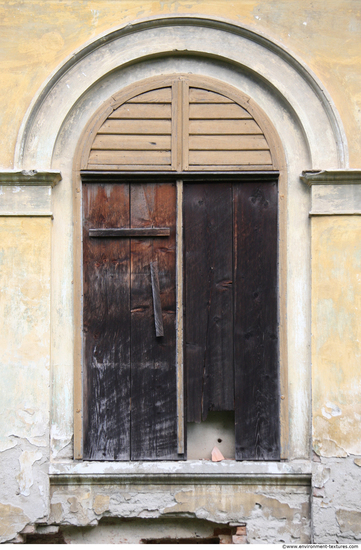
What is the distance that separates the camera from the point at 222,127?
3.61 m

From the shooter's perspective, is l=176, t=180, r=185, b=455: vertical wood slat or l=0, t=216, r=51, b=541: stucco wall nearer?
l=0, t=216, r=51, b=541: stucco wall

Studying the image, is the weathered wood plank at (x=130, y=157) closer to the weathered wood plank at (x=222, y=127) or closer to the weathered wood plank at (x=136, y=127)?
the weathered wood plank at (x=136, y=127)

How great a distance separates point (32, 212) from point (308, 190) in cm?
200

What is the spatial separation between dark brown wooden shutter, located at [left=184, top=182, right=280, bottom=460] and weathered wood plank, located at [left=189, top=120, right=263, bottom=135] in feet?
1.27

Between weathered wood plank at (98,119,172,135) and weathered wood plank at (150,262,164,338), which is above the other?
weathered wood plank at (98,119,172,135)

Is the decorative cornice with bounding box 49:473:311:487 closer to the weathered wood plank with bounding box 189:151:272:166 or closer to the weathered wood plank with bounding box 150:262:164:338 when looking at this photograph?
the weathered wood plank with bounding box 150:262:164:338

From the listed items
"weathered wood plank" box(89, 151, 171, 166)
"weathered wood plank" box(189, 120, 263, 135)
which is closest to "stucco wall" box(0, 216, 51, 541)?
"weathered wood plank" box(89, 151, 171, 166)

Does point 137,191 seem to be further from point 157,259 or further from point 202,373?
point 202,373

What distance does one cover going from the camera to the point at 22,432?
344 centimetres

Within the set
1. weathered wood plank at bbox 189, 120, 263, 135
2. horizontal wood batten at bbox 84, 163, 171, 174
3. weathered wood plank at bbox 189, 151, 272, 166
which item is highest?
weathered wood plank at bbox 189, 120, 263, 135

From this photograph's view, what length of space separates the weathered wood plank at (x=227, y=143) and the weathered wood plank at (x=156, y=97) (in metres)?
0.35

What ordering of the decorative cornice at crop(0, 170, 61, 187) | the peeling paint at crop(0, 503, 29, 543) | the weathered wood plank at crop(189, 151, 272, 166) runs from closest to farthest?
1. the peeling paint at crop(0, 503, 29, 543)
2. the decorative cornice at crop(0, 170, 61, 187)
3. the weathered wood plank at crop(189, 151, 272, 166)

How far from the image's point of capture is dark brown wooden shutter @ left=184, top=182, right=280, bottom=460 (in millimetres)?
3535

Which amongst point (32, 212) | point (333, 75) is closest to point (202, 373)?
point (32, 212)
